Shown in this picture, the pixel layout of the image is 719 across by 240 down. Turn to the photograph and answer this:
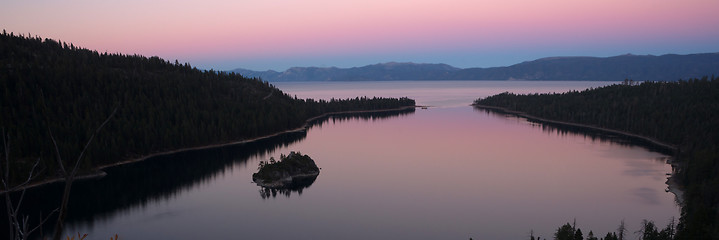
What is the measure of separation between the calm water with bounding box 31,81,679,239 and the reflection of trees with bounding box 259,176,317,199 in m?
0.57

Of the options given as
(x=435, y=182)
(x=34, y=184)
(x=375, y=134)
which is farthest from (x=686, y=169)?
(x=34, y=184)

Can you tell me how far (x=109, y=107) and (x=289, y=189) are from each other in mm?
77112

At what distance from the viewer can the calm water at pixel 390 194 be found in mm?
61406

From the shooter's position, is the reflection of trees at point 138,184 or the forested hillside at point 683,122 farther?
the reflection of trees at point 138,184

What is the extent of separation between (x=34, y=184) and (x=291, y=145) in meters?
64.3

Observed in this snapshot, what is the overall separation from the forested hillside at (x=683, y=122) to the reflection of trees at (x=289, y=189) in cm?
5685

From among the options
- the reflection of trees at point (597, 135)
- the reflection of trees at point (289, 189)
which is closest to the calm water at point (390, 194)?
the reflection of trees at point (289, 189)

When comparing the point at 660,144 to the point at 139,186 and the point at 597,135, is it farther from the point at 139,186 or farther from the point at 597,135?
the point at 139,186

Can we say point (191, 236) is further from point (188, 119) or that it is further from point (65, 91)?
point (65, 91)

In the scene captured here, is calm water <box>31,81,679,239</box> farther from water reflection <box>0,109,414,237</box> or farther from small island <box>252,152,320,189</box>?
small island <box>252,152,320,189</box>

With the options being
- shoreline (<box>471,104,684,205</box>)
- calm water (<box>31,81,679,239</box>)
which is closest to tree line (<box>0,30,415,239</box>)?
calm water (<box>31,81,679,239</box>)

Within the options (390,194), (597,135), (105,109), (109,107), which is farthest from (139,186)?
(597,135)

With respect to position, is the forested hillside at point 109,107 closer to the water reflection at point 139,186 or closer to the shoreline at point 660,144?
the water reflection at point 139,186

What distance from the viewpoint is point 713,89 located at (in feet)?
498
